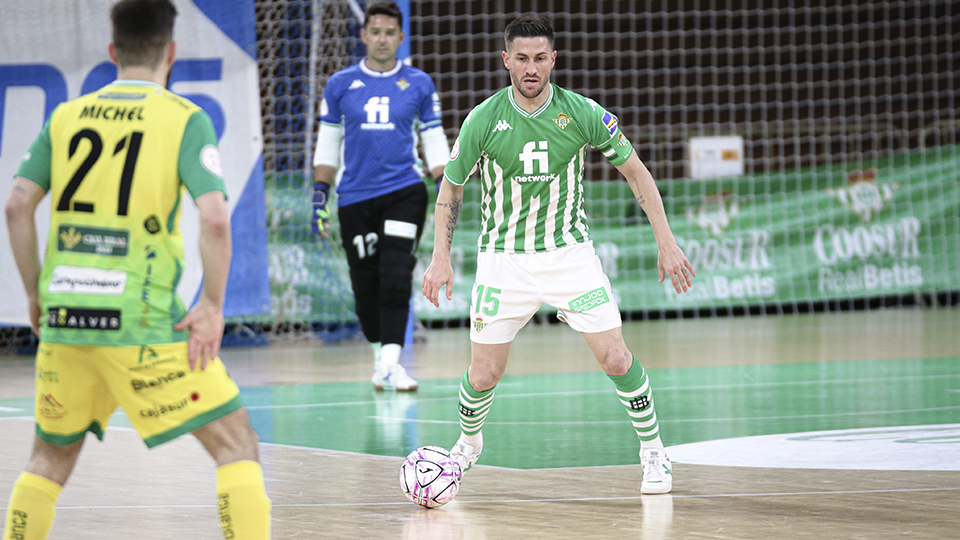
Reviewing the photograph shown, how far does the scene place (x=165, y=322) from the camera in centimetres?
298

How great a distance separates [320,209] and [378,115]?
2.61 feet

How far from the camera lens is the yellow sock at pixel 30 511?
3029 millimetres

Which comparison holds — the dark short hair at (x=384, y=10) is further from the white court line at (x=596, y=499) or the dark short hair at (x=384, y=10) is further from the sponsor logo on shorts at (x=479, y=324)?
the white court line at (x=596, y=499)

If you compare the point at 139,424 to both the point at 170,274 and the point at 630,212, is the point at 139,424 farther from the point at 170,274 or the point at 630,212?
the point at 630,212

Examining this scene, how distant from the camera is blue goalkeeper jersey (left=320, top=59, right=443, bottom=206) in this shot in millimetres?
7941

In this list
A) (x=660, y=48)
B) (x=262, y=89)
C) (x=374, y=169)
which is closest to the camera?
(x=374, y=169)

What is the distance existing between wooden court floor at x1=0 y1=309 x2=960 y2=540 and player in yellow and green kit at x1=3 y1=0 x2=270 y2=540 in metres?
0.89

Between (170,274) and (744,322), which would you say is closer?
(170,274)

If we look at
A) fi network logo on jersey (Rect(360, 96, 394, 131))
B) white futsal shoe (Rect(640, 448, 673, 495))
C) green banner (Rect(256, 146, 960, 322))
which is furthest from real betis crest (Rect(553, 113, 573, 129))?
green banner (Rect(256, 146, 960, 322))

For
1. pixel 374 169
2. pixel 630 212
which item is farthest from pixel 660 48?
pixel 374 169

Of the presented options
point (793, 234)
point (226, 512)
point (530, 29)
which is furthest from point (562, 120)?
point (793, 234)

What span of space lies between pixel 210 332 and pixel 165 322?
12cm

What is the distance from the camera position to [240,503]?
3.00m

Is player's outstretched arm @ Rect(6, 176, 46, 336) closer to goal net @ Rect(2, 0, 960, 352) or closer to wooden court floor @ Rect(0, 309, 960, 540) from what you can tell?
wooden court floor @ Rect(0, 309, 960, 540)
